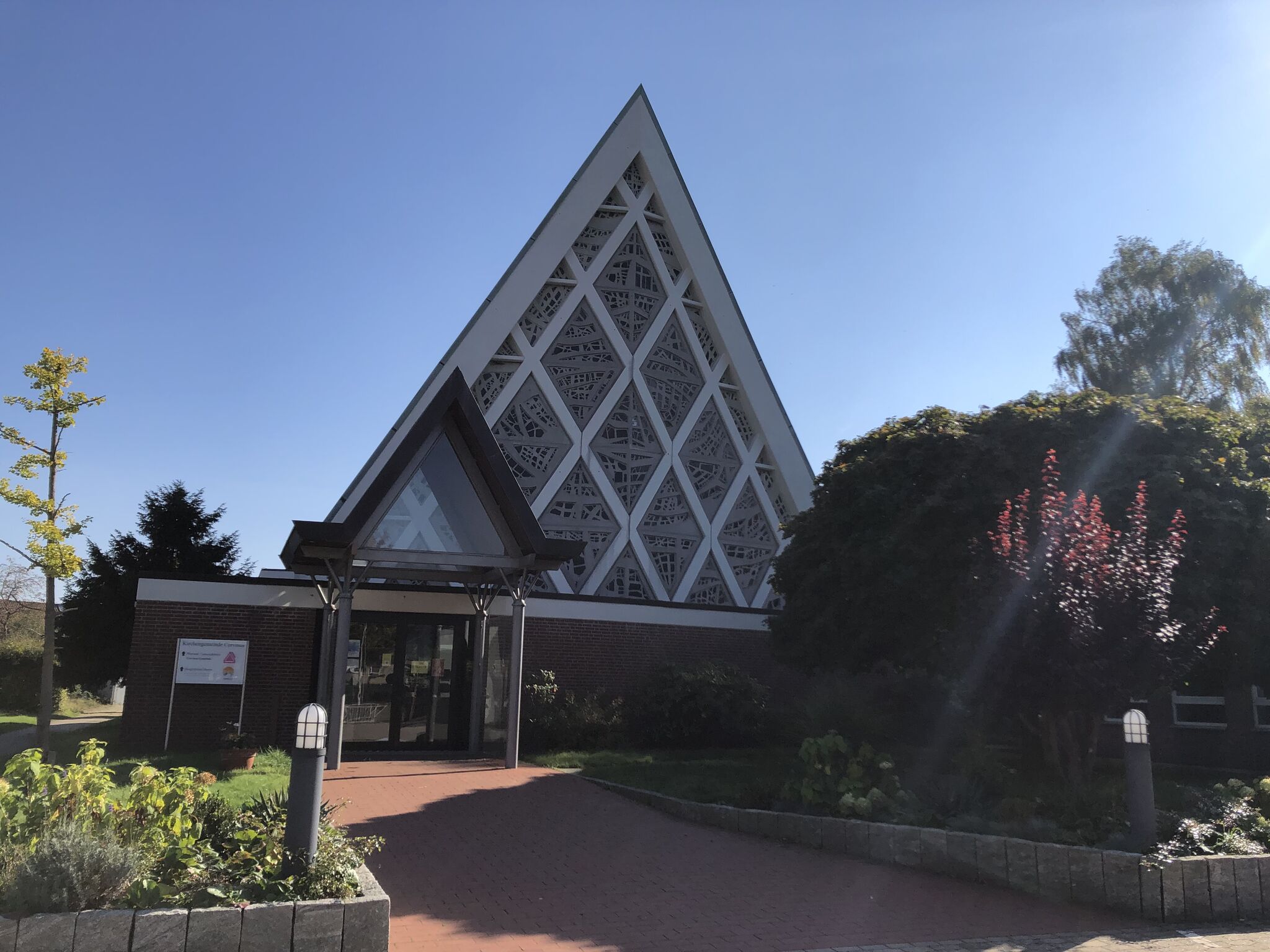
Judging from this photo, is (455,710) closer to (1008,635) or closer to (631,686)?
(631,686)

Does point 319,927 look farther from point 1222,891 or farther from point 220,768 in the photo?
point 220,768

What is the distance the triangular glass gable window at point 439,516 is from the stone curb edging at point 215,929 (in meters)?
8.34

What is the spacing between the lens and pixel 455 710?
55.4 ft

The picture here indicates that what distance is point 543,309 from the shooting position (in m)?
23.5

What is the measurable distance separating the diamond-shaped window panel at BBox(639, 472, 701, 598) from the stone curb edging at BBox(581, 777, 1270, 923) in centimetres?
1434

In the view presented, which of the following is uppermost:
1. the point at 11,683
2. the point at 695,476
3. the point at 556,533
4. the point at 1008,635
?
the point at 695,476

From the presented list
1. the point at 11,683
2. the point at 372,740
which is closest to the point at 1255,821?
the point at 372,740

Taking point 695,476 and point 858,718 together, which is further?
point 695,476

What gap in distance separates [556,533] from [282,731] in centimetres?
795

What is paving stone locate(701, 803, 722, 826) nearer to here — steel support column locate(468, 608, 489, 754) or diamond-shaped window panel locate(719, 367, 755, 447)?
steel support column locate(468, 608, 489, 754)

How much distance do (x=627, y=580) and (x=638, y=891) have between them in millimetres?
15301

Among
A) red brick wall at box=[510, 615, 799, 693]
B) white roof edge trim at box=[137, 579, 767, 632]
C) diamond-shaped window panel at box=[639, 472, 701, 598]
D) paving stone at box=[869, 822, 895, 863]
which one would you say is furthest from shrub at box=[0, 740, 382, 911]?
diamond-shaped window panel at box=[639, 472, 701, 598]

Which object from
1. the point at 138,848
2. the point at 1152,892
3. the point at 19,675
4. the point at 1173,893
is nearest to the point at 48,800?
the point at 138,848

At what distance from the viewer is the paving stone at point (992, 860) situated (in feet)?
25.6
